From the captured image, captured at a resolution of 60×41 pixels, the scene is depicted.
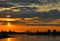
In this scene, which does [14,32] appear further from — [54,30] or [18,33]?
[54,30]

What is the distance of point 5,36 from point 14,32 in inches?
956

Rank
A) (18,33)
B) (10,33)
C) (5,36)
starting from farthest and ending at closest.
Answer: (18,33) < (10,33) < (5,36)

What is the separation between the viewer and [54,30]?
180375 millimetres

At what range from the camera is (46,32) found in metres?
191

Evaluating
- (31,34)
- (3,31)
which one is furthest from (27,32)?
(3,31)

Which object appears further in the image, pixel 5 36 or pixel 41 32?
pixel 41 32

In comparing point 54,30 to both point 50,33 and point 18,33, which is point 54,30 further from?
point 18,33

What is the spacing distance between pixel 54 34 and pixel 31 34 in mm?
14710

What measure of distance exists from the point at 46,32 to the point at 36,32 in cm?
762

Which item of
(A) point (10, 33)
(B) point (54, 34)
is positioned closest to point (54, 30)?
(B) point (54, 34)

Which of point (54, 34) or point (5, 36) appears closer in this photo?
point (5, 36)

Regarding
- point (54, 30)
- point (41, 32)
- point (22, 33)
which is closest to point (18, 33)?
point (22, 33)

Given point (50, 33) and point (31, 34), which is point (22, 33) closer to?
point (31, 34)

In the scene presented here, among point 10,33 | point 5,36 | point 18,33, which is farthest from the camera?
point 18,33
